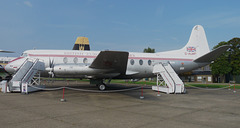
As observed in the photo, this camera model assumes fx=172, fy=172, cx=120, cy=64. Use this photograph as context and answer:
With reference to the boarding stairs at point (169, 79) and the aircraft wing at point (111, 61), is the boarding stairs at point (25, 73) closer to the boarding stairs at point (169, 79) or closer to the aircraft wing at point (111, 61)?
the aircraft wing at point (111, 61)

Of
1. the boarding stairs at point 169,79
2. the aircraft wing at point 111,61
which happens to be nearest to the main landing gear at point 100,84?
the aircraft wing at point 111,61

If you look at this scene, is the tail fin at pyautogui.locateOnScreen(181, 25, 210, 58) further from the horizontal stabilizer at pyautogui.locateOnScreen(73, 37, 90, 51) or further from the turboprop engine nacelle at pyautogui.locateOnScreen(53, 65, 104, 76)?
the horizontal stabilizer at pyautogui.locateOnScreen(73, 37, 90, 51)

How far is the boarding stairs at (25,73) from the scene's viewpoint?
13.5 m

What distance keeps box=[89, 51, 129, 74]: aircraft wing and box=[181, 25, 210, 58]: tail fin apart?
9021 millimetres

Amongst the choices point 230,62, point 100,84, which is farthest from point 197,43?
point 230,62

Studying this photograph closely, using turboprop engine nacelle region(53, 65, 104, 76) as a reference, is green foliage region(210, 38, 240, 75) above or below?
above

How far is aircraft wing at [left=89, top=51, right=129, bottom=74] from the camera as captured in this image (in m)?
12.3

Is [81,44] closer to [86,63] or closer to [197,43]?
[86,63]

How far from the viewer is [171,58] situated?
1853 cm

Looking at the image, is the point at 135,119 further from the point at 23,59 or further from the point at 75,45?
the point at 75,45

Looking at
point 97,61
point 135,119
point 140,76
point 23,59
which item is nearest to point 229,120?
point 135,119

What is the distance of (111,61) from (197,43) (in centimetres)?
1156

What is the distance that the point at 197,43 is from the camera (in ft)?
64.4

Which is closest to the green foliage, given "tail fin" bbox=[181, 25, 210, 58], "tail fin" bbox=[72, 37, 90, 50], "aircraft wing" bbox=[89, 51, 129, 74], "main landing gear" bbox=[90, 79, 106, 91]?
"tail fin" bbox=[181, 25, 210, 58]
